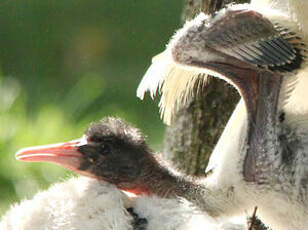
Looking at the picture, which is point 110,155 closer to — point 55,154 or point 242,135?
point 55,154

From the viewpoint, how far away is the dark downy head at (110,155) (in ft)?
5.01

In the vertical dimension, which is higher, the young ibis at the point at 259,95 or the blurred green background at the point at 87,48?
the young ibis at the point at 259,95

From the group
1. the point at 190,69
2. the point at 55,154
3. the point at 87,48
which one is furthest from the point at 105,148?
the point at 87,48

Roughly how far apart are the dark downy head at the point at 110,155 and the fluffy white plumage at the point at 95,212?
7 centimetres

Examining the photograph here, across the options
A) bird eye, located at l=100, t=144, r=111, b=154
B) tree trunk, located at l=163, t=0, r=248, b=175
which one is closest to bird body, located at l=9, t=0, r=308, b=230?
bird eye, located at l=100, t=144, r=111, b=154

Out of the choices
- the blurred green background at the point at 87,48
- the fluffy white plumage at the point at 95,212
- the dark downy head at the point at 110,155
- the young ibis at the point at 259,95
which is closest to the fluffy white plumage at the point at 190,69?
the young ibis at the point at 259,95

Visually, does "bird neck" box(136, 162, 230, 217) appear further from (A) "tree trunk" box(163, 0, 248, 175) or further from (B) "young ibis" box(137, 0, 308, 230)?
(A) "tree trunk" box(163, 0, 248, 175)

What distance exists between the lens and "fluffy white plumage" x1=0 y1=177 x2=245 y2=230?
1360 millimetres

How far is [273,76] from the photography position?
5.06ft

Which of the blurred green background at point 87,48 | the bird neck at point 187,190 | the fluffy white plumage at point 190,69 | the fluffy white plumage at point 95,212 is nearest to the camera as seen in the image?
the fluffy white plumage at point 95,212

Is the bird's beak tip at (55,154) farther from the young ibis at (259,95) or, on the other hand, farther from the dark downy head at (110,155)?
the young ibis at (259,95)

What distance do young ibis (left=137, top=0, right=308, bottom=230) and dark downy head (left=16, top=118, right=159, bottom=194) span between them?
118 mm

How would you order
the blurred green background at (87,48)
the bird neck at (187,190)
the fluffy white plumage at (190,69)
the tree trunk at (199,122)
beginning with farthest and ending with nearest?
the blurred green background at (87,48) < the tree trunk at (199,122) < the bird neck at (187,190) < the fluffy white plumage at (190,69)

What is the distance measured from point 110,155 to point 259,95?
367 millimetres
